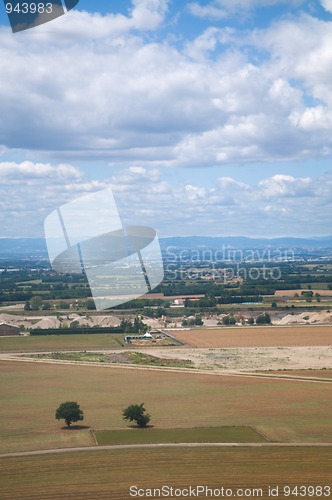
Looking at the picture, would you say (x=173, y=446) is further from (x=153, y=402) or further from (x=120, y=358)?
(x=120, y=358)

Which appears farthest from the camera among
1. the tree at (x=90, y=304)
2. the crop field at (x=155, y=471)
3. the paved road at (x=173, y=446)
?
the tree at (x=90, y=304)

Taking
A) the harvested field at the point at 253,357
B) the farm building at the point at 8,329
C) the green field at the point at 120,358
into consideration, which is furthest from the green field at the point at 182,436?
the farm building at the point at 8,329

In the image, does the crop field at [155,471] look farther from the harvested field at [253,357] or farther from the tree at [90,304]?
the tree at [90,304]

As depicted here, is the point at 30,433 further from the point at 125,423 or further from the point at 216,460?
the point at 216,460

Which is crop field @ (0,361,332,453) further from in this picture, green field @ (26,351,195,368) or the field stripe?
green field @ (26,351,195,368)

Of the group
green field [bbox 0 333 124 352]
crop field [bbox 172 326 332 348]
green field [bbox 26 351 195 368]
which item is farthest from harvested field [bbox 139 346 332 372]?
green field [bbox 0 333 124 352]

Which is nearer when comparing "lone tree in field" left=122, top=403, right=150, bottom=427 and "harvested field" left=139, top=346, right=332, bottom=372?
"lone tree in field" left=122, top=403, right=150, bottom=427
